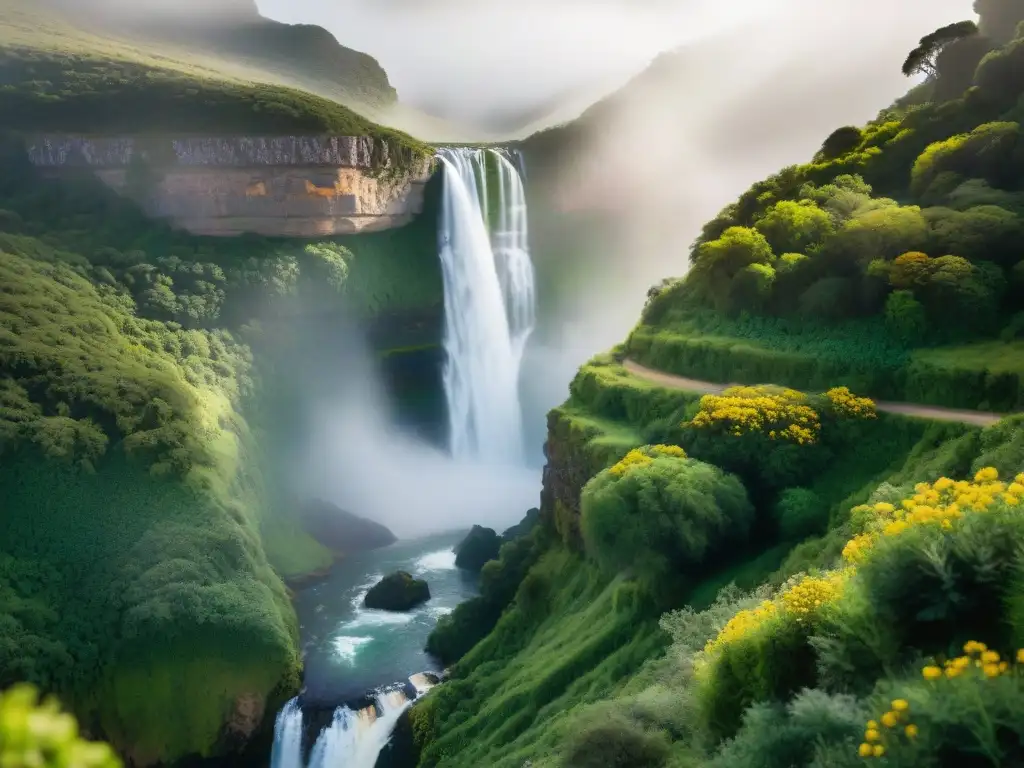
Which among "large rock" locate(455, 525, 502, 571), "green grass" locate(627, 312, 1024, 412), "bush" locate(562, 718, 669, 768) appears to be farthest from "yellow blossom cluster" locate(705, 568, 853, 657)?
"large rock" locate(455, 525, 502, 571)

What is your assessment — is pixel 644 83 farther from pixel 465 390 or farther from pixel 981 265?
pixel 981 265

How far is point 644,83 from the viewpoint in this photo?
6950 centimetres

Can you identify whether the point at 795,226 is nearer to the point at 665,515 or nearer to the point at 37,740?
the point at 665,515

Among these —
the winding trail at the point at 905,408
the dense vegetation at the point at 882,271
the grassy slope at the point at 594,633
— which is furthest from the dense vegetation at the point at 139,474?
the dense vegetation at the point at 882,271

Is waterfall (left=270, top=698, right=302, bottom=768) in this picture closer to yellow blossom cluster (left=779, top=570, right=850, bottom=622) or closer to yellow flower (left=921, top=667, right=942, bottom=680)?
yellow blossom cluster (left=779, top=570, right=850, bottom=622)

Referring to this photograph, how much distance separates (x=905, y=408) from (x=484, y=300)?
106 ft

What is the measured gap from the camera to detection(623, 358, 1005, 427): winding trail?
16.7 m

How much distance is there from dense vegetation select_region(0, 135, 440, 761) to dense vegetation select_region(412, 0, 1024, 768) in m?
6.37

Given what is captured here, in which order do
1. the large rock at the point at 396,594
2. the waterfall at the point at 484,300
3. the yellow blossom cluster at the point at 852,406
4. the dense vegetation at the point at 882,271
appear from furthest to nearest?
the waterfall at the point at 484,300, the large rock at the point at 396,594, the dense vegetation at the point at 882,271, the yellow blossom cluster at the point at 852,406

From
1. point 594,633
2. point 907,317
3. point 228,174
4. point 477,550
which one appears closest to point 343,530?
point 477,550

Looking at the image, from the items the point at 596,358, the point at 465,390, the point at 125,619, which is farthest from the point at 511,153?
the point at 125,619

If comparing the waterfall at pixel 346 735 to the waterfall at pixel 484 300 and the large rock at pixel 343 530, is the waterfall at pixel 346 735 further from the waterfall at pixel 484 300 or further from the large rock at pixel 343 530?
the waterfall at pixel 484 300

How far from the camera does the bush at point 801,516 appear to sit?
1638cm

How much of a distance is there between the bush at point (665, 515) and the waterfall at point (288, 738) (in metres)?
9.97
